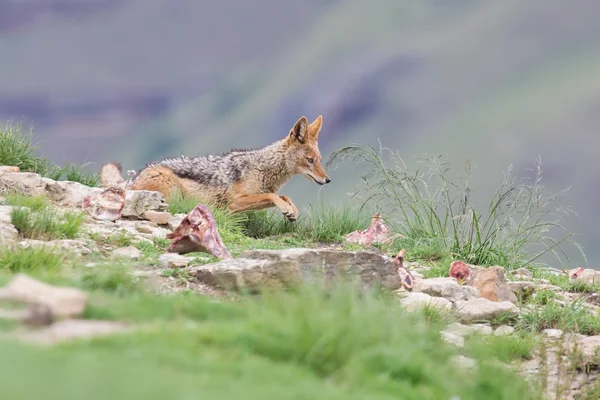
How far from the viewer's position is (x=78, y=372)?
2672 mm

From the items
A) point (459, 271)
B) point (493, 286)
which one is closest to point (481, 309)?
point (493, 286)

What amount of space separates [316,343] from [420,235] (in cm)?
838

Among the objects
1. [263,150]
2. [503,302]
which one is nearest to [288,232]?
[263,150]

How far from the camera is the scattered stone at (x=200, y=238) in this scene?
299 inches

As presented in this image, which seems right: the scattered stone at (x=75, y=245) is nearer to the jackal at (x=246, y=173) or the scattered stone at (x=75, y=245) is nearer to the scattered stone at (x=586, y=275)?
the jackal at (x=246, y=173)

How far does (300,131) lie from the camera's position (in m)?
12.1

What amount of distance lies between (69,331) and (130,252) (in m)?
4.00

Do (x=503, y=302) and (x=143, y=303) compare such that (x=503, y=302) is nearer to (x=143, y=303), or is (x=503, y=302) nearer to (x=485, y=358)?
(x=485, y=358)

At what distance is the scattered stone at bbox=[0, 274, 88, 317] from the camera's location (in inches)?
142

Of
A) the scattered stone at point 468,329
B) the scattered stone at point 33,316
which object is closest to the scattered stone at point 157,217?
the scattered stone at point 468,329


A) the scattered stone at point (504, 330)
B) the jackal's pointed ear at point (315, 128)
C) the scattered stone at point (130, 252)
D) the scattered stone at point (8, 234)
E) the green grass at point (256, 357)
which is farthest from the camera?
the jackal's pointed ear at point (315, 128)

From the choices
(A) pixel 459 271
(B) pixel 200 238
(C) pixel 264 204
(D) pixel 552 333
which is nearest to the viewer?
(D) pixel 552 333

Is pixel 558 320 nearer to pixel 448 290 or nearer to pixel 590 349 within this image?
pixel 590 349

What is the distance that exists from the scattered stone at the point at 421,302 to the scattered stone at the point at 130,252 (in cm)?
250
